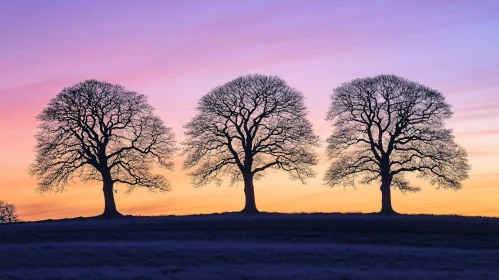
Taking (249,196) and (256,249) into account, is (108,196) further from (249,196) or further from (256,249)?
(256,249)

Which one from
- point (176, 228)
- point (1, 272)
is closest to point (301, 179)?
point (176, 228)

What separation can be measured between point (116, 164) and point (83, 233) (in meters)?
21.1

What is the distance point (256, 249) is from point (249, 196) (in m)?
29.8

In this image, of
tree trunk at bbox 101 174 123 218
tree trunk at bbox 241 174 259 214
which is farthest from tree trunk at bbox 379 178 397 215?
tree trunk at bbox 101 174 123 218

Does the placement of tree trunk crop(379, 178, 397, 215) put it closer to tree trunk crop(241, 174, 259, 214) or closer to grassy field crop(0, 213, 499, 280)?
grassy field crop(0, 213, 499, 280)

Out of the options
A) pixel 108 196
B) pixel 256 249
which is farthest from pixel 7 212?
pixel 256 249

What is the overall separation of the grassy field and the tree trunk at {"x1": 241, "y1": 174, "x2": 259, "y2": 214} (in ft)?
33.2

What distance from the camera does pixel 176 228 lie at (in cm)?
5675

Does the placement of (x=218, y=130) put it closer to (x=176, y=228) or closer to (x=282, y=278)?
(x=176, y=228)

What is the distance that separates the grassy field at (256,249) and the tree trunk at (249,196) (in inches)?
398

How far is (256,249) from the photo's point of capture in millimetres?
42844

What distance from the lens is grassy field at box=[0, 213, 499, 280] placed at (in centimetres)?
3631

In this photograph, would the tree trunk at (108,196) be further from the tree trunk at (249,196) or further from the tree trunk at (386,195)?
the tree trunk at (386,195)

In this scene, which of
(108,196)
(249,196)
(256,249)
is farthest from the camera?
(249,196)
